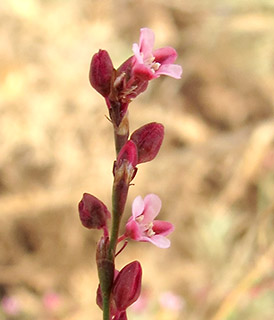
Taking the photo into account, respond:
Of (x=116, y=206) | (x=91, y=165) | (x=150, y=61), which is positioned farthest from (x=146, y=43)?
(x=91, y=165)

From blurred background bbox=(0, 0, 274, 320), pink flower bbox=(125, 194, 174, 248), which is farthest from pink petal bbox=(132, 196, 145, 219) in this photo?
blurred background bbox=(0, 0, 274, 320)

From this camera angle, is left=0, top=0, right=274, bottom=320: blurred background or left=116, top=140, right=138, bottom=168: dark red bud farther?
left=0, top=0, right=274, bottom=320: blurred background

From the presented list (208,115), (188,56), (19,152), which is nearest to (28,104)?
(19,152)

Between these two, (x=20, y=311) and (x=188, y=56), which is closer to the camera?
(x=20, y=311)

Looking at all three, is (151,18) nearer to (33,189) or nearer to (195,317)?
(33,189)

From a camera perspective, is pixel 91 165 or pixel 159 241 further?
pixel 91 165

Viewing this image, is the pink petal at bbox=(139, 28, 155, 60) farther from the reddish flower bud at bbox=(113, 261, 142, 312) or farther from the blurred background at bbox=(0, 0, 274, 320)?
the blurred background at bbox=(0, 0, 274, 320)

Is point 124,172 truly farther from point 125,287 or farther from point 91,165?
point 91,165
